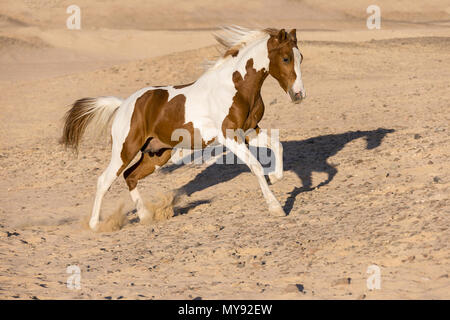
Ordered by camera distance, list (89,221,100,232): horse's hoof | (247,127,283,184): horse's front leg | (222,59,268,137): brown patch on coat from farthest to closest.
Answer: (89,221,100,232): horse's hoof → (247,127,283,184): horse's front leg → (222,59,268,137): brown patch on coat

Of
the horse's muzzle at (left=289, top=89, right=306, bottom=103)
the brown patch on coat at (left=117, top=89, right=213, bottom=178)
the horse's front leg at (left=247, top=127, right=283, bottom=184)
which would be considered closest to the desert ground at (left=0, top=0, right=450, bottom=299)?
the horse's front leg at (left=247, top=127, right=283, bottom=184)

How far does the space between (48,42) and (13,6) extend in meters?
11.7

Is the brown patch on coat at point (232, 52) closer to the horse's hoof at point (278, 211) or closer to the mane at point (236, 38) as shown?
the mane at point (236, 38)

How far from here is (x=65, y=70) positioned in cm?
2383

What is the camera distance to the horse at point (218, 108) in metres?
7.00

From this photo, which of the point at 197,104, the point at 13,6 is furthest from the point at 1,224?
the point at 13,6

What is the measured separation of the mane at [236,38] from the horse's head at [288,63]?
34 centimetres

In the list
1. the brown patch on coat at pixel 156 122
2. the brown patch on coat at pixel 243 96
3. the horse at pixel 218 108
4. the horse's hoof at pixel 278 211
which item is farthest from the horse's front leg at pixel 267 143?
the horse's hoof at pixel 278 211

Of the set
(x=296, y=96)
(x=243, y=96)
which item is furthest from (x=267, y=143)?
(x=296, y=96)

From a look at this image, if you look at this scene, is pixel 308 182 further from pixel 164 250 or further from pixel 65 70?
pixel 65 70

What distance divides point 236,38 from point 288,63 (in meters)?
0.89

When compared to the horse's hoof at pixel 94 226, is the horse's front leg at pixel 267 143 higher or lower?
higher

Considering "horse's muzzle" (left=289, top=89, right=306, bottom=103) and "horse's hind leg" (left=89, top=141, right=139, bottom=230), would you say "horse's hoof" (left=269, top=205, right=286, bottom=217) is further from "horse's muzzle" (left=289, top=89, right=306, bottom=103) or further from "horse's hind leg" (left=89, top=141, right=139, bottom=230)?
"horse's hind leg" (left=89, top=141, right=139, bottom=230)

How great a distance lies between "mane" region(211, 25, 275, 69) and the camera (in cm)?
729
